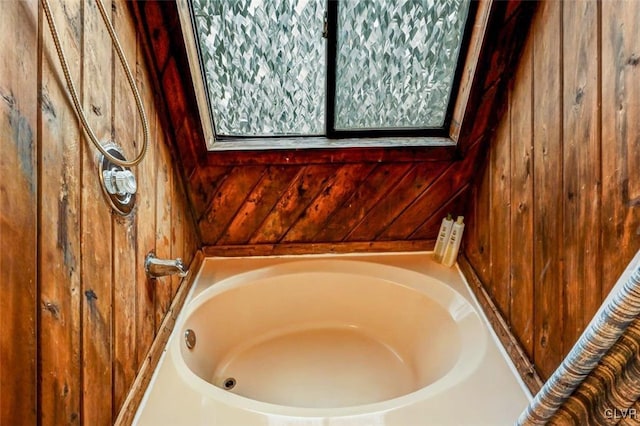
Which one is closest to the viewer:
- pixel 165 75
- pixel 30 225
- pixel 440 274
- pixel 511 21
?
pixel 30 225

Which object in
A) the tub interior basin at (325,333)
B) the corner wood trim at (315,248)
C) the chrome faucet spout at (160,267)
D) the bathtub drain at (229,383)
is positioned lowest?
the bathtub drain at (229,383)

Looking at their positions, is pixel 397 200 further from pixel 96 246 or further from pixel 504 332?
pixel 96 246

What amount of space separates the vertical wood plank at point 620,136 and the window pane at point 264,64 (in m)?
0.92

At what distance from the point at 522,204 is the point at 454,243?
525 mm

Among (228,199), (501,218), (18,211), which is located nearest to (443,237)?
(501,218)

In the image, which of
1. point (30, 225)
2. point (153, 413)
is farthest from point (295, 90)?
point (153, 413)

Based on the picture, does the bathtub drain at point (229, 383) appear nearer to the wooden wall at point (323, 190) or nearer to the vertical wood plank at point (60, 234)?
the wooden wall at point (323, 190)

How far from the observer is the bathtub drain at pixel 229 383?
1.64 metres

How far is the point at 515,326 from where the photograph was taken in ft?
4.20

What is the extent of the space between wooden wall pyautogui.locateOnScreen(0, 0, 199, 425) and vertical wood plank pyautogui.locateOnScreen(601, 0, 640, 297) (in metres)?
1.15

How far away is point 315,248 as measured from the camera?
6.25ft

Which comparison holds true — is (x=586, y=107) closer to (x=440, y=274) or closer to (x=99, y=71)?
(x=440, y=274)

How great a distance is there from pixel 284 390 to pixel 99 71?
4.35 feet

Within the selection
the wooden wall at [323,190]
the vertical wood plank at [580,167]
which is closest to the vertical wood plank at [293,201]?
the wooden wall at [323,190]
